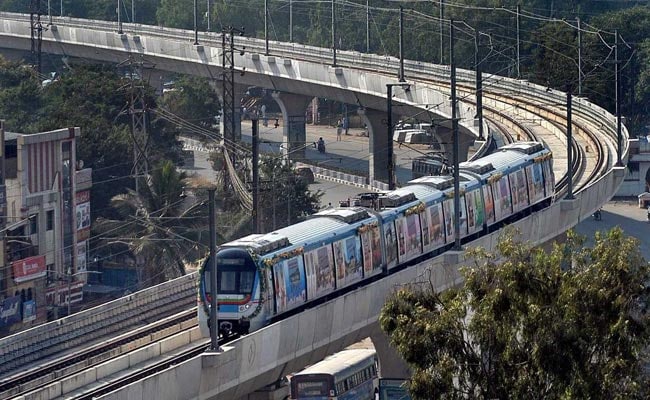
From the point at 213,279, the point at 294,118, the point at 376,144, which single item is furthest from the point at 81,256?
the point at 294,118

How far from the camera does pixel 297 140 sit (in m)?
108

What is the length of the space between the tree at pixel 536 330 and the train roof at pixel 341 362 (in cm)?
1654

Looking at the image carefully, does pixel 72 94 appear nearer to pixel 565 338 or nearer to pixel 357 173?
pixel 357 173

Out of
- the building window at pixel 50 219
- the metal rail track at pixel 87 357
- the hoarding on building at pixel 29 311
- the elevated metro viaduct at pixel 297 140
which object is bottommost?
the hoarding on building at pixel 29 311

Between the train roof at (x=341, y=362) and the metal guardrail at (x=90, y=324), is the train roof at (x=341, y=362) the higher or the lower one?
the lower one

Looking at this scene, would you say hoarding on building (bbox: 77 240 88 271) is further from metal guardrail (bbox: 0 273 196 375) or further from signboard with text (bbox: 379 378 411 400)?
signboard with text (bbox: 379 378 411 400)

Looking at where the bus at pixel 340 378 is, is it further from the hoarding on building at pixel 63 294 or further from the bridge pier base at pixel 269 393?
the hoarding on building at pixel 63 294

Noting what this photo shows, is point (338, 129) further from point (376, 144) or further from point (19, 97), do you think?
point (19, 97)

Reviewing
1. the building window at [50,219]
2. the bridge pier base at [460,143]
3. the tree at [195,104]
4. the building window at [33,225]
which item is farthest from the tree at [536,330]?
the tree at [195,104]

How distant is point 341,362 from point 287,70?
5600 centimetres

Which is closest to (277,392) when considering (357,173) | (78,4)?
(357,173)

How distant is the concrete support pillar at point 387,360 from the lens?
152ft

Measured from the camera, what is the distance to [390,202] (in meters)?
48.1

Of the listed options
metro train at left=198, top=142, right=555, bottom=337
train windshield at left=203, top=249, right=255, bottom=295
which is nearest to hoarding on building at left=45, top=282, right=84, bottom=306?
metro train at left=198, top=142, right=555, bottom=337
